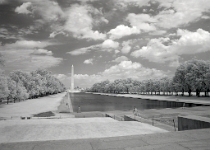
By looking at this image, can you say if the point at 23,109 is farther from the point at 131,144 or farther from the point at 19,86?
the point at 131,144

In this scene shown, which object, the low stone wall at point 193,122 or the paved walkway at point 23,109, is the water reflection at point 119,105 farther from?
the low stone wall at point 193,122

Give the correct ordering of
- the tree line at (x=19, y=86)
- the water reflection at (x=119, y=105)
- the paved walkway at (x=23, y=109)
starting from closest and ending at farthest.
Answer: the paved walkway at (x=23, y=109), the tree line at (x=19, y=86), the water reflection at (x=119, y=105)

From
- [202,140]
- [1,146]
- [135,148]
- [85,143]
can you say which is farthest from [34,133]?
[202,140]

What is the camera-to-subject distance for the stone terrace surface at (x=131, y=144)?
5.36 metres

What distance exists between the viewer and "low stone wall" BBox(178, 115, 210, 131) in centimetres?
823

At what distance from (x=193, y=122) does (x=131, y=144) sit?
4.80 meters

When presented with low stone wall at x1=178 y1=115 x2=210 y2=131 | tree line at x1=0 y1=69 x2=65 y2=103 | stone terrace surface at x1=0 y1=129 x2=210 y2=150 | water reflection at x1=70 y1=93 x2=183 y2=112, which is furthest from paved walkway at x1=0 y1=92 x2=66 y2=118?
low stone wall at x1=178 y1=115 x2=210 y2=131

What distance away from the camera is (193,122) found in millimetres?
8898

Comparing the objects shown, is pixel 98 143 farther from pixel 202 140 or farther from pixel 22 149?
pixel 202 140

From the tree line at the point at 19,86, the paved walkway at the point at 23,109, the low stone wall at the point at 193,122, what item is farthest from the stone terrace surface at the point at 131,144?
the tree line at the point at 19,86

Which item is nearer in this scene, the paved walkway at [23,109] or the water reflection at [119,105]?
the paved walkway at [23,109]

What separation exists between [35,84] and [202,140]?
279 feet

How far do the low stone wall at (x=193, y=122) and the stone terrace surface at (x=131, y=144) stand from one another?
1.96m

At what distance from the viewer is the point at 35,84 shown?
3282 inches
